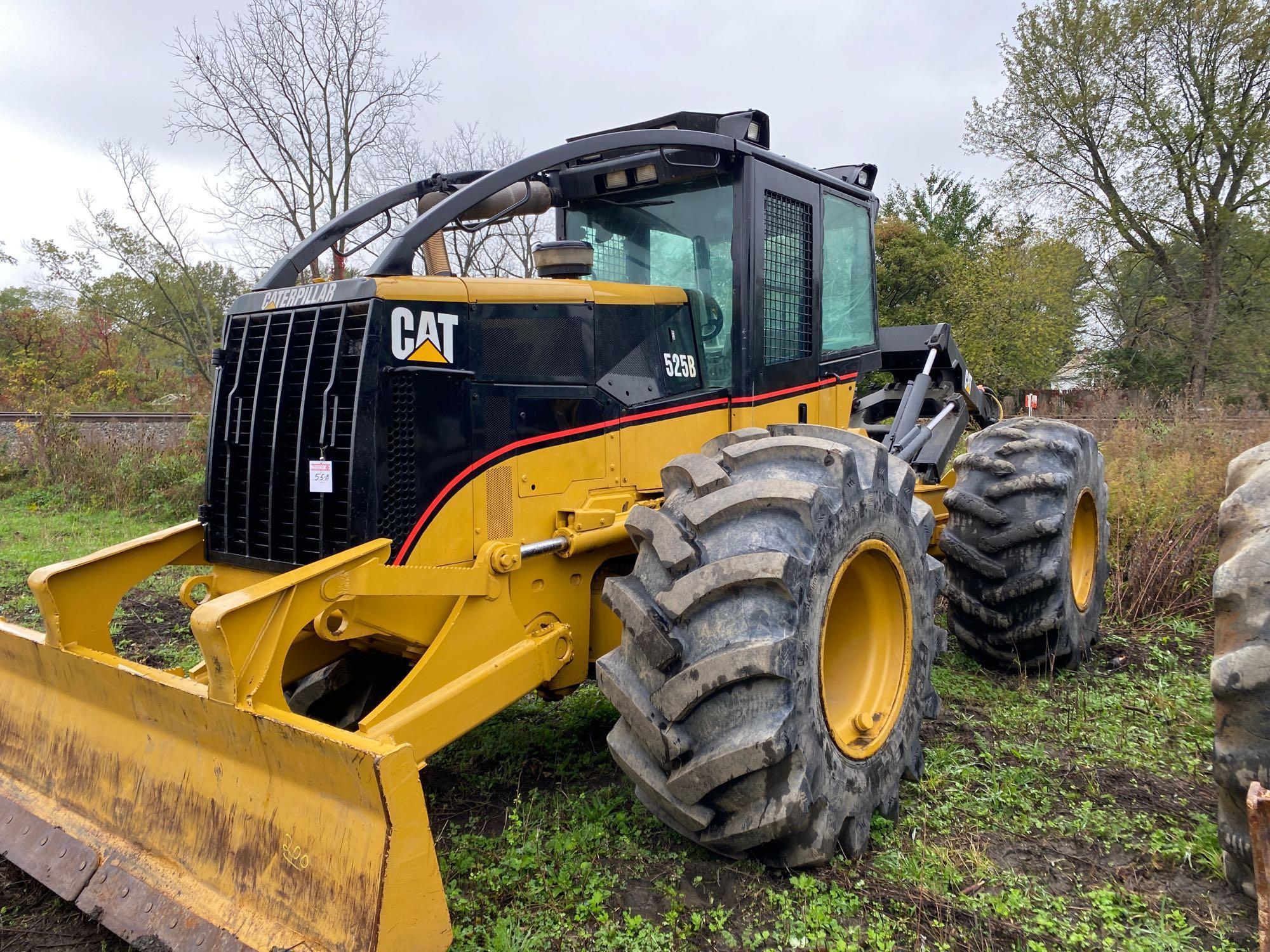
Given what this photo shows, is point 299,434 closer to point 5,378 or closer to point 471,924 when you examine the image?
point 471,924

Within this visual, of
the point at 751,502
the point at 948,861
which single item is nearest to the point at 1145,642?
the point at 948,861

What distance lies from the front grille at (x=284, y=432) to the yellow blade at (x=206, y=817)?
59cm

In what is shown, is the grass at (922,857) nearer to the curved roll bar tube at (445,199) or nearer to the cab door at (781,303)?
the cab door at (781,303)

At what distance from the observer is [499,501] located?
327 centimetres

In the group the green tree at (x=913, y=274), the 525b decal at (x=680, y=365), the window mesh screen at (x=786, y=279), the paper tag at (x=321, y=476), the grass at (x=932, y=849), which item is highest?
the green tree at (x=913, y=274)

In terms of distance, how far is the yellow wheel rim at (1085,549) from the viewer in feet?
17.4

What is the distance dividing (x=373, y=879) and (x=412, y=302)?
1.80 m

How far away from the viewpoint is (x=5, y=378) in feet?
62.1

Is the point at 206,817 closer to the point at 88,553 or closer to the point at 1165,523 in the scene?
the point at 1165,523

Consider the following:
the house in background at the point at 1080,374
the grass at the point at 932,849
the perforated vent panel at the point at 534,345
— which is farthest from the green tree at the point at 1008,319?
the perforated vent panel at the point at 534,345

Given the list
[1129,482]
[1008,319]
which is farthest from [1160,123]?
[1129,482]

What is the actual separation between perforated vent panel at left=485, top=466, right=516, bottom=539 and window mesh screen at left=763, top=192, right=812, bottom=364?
4.64ft

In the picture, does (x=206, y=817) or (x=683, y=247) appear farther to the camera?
(x=683, y=247)

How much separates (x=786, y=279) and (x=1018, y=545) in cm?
191
